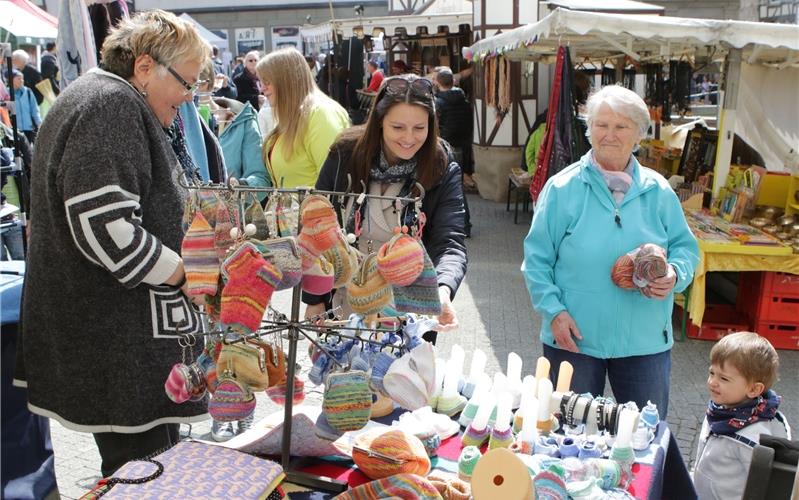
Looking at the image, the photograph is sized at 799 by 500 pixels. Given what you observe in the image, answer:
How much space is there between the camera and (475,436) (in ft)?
5.98

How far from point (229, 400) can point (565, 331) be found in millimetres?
1361

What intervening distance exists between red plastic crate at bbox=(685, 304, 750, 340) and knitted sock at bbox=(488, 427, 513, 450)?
364 centimetres

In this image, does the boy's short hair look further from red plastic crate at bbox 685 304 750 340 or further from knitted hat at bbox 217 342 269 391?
red plastic crate at bbox 685 304 750 340

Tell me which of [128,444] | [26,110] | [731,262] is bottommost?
[731,262]

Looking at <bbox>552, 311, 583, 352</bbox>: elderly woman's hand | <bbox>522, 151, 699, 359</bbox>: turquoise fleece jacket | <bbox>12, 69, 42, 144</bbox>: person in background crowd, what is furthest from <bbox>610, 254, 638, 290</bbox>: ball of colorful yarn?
<bbox>12, 69, 42, 144</bbox>: person in background crowd

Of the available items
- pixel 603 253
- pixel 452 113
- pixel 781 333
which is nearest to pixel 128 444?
pixel 603 253

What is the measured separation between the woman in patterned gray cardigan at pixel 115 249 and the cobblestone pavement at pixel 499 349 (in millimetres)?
428

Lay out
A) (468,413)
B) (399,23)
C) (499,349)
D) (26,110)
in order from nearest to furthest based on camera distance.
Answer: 1. (468,413)
2. (499,349)
3. (26,110)
4. (399,23)

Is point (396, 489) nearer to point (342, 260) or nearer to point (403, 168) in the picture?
point (342, 260)

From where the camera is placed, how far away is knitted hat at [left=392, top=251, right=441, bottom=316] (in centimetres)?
159

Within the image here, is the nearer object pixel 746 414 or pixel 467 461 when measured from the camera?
pixel 467 461

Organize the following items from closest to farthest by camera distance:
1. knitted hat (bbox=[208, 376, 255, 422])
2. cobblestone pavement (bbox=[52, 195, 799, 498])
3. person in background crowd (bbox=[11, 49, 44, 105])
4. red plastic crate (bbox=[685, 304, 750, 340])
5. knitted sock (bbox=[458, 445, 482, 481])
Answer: knitted hat (bbox=[208, 376, 255, 422])
knitted sock (bbox=[458, 445, 482, 481])
cobblestone pavement (bbox=[52, 195, 799, 498])
red plastic crate (bbox=[685, 304, 750, 340])
person in background crowd (bbox=[11, 49, 44, 105])

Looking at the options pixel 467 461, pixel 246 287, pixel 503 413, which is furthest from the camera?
pixel 503 413

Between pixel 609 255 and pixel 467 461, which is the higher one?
pixel 609 255
